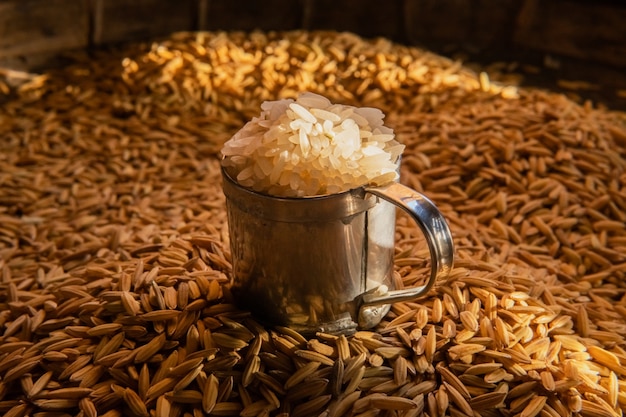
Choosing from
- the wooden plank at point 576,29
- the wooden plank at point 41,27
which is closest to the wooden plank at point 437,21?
the wooden plank at point 576,29

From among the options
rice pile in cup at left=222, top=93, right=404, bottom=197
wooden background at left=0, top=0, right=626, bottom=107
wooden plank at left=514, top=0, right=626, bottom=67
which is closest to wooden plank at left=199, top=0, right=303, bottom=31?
wooden background at left=0, top=0, right=626, bottom=107

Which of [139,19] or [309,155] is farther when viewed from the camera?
[139,19]

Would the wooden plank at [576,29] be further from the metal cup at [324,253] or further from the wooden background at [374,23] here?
the metal cup at [324,253]

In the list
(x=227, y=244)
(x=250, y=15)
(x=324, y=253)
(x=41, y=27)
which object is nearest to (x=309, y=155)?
(x=324, y=253)

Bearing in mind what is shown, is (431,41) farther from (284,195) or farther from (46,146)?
(284,195)

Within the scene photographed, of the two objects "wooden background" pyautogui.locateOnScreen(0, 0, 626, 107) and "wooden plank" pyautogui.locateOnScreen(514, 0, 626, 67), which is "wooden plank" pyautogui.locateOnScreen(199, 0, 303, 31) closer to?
"wooden background" pyautogui.locateOnScreen(0, 0, 626, 107)

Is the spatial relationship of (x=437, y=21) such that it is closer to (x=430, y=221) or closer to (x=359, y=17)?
(x=359, y=17)
